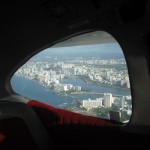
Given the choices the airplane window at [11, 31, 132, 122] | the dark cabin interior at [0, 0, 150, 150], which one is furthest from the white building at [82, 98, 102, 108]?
the dark cabin interior at [0, 0, 150, 150]

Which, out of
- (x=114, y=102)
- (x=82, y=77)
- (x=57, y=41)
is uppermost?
(x=57, y=41)

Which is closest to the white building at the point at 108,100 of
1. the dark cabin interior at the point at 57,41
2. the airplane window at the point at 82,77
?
the airplane window at the point at 82,77

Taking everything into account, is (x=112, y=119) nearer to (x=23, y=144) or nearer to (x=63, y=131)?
(x=63, y=131)

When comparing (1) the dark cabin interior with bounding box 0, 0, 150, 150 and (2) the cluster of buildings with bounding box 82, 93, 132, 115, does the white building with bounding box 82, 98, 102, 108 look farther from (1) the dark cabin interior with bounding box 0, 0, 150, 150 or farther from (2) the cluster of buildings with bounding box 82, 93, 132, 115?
(1) the dark cabin interior with bounding box 0, 0, 150, 150

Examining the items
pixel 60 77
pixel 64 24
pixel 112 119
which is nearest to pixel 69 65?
pixel 60 77

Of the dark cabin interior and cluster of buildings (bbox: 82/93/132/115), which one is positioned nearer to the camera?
the dark cabin interior

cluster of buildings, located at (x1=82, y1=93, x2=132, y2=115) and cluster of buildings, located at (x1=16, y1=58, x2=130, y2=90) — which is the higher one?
cluster of buildings, located at (x1=16, y1=58, x2=130, y2=90)

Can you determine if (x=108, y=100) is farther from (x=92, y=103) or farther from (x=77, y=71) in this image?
(x=77, y=71)

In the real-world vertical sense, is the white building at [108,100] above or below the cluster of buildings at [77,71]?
below

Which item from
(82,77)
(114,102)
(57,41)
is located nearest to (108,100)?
(114,102)

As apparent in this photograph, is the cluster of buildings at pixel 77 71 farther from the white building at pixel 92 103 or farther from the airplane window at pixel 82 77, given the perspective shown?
the white building at pixel 92 103
